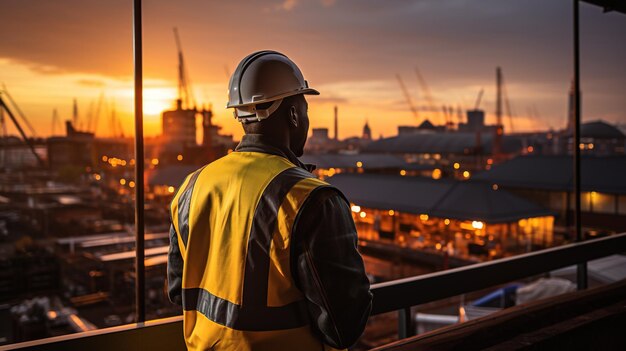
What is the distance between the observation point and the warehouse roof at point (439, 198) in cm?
1631

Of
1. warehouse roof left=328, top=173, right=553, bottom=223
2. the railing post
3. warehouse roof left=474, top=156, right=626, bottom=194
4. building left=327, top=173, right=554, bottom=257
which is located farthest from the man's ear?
warehouse roof left=474, top=156, right=626, bottom=194

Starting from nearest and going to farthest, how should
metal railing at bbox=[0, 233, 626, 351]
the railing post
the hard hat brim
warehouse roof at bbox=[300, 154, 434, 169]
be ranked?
1. the hard hat brim
2. metal railing at bbox=[0, 233, 626, 351]
3. the railing post
4. warehouse roof at bbox=[300, 154, 434, 169]

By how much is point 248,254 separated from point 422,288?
1440 millimetres

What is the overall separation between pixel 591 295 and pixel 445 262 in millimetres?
15727

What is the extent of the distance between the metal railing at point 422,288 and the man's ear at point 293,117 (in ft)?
2.81

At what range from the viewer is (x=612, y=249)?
360 cm

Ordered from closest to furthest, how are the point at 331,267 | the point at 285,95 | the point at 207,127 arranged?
the point at 331,267
the point at 285,95
the point at 207,127

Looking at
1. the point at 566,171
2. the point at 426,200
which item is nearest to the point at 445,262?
the point at 426,200

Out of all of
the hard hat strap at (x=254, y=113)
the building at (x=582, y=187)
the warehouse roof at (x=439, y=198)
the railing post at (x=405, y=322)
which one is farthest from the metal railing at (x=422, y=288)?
the building at (x=582, y=187)

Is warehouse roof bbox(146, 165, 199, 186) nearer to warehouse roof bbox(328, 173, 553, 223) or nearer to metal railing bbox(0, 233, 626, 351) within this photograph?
warehouse roof bbox(328, 173, 553, 223)

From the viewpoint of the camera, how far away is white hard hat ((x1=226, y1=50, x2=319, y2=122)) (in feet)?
4.04

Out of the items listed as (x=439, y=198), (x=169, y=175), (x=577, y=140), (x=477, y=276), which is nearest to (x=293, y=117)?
(x=477, y=276)

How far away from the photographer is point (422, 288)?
2338 mm

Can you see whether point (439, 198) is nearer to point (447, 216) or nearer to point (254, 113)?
point (447, 216)
